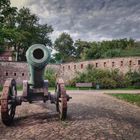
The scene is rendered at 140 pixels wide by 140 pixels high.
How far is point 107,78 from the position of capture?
35.1 m

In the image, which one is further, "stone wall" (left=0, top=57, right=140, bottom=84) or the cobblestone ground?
"stone wall" (left=0, top=57, right=140, bottom=84)

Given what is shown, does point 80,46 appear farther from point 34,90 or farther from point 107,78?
point 34,90

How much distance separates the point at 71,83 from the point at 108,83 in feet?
21.5

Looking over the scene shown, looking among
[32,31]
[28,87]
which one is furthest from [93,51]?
[28,87]

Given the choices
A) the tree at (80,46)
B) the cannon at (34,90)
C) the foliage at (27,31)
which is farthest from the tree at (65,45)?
the cannon at (34,90)

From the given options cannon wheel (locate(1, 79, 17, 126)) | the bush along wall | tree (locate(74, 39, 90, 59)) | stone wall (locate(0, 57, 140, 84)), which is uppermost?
tree (locate(74, 39, 90, 59))

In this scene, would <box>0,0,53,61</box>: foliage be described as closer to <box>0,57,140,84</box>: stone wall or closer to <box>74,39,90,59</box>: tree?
<box>0,57,140,84</box>: stone wall

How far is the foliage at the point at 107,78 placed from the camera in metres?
34.6

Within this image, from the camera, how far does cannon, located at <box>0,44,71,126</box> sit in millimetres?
8297

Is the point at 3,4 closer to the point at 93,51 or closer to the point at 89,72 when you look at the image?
the point at 89,72

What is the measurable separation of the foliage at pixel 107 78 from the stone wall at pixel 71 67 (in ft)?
5.44

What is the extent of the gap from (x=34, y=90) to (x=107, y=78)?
1028 inches

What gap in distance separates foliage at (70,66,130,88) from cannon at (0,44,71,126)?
83.3ft

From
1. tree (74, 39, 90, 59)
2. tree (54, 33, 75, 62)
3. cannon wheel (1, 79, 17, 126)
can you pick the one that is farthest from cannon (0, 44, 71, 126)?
tree (54, 33, 75, 62)
